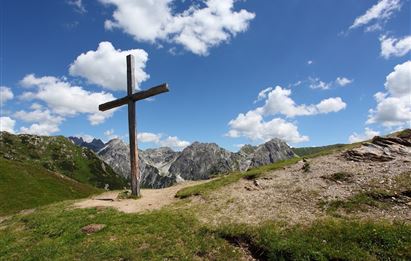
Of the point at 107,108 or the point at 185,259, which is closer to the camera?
the point at 185,259

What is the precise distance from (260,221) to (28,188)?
58789 millimetres

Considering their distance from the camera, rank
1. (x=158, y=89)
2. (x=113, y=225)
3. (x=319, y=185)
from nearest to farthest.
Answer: (x=113, y=225)
(x=319, y=185)
(x=158, y=89)

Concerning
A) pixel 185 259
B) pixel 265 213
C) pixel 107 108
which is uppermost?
pixel 107 108

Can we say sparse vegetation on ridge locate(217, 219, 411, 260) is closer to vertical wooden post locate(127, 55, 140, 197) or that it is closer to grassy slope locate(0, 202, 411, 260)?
grassy slope locate(0, 202, 411, 260)

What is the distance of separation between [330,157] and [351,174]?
5.47m

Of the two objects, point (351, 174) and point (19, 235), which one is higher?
point (351, 174)

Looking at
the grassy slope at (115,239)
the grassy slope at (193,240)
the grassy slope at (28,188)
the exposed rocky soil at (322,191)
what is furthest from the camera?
the grassy slope at (28,188)

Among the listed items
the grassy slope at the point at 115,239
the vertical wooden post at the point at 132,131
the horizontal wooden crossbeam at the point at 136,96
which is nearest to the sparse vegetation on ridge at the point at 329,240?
the grassy slope at the point at 115,239

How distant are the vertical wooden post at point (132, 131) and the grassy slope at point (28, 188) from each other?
31837 mm

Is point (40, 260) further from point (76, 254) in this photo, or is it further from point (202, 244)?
point (202, 244)

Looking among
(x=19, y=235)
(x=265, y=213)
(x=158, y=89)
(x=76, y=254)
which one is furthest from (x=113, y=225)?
(x=158, y=89)

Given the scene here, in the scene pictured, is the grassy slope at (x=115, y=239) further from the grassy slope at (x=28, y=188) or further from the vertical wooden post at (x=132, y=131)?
the grassy slope at (x=28, y=188)

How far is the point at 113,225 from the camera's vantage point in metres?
19.8

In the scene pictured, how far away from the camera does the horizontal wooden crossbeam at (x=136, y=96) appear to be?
26.4m
